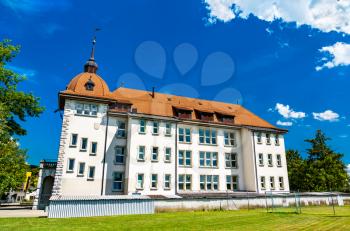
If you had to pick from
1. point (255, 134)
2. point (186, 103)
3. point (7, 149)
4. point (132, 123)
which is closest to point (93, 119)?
point (132, 123)

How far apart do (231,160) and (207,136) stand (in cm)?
508

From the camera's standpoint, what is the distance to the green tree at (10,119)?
79.3 ft

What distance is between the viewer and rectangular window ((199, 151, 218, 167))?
112 feet

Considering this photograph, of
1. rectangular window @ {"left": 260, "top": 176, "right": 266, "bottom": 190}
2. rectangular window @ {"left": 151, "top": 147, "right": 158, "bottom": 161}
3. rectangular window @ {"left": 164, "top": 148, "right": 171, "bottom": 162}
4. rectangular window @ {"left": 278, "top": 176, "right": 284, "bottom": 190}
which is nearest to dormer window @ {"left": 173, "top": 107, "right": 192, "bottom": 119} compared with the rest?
rectangular window @ {"left": 164, "top": 148, "right": 171, "bottom": 162}

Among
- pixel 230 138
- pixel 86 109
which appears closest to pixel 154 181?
pixel 86 109

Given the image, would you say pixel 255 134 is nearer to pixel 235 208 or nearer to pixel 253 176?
pixel 253 176

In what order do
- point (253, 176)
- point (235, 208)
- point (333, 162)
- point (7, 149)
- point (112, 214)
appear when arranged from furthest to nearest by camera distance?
point (333, 162)
point (253, 176)
point (235, 208)
point (7, 149)
point (112, 214)

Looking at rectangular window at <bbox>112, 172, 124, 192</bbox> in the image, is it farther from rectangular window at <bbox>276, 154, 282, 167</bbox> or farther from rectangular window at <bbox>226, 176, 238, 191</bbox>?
rectangular window at <bbox>276, 154, 282, 167</bbox>

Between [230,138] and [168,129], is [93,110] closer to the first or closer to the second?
[168,129]

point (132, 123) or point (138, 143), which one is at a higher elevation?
point (132, 123)

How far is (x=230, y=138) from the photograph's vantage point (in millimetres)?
37156

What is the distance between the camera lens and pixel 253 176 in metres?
34.7

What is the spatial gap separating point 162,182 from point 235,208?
889 cm

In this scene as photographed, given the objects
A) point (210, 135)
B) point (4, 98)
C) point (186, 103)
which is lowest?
point (210, 135)
